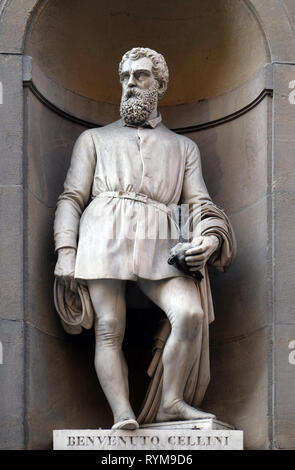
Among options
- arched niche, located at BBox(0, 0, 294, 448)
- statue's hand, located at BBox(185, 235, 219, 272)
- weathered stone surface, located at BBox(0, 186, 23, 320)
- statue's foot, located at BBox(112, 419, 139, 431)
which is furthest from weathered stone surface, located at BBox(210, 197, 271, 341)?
weathered stone surface, located at BBox(0, 186, 23, 320)

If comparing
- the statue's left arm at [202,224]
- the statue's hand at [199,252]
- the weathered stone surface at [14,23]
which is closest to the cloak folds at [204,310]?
the statue's left arm at [202,224]

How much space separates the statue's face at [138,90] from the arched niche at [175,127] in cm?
60

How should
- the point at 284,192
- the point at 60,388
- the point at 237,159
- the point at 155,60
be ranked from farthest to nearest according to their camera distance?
the point at 237,159, the point at 155,60, the point at 284,192, the point at 60,388

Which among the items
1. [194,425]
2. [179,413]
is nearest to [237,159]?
[179,413]

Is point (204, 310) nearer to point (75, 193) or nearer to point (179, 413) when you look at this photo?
point (179, 413)

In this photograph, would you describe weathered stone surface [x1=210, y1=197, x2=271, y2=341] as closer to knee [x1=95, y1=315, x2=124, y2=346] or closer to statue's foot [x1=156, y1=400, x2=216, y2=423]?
statue's foot [x1=156, y1=400, x2=216, y2=423]

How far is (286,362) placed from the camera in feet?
36.1

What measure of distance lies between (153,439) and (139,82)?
235 centimetres

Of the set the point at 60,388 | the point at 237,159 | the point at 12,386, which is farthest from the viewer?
the point at 237,159

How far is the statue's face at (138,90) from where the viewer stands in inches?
448

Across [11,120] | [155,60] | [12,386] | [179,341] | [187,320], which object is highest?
[155,60]

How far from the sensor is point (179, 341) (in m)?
10.8
